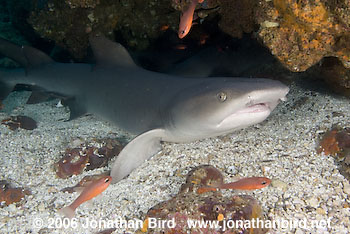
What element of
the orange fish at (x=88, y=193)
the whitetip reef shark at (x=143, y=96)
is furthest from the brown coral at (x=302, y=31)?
the orange fish at (x=88, y=193)

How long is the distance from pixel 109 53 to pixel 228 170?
9.01 ft

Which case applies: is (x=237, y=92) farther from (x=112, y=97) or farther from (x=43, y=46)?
(x=43, y=46)

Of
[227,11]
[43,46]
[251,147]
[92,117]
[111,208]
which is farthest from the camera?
[43,46]

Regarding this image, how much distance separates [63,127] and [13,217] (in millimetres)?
1903

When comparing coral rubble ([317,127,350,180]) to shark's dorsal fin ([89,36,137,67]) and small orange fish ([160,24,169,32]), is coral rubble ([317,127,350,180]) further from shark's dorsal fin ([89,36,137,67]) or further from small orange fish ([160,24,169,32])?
small orange fish ([160,24,169,32])

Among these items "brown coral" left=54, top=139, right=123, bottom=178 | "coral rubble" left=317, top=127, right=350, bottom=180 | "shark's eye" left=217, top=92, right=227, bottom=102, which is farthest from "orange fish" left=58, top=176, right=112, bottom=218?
"coral rubble" left=317, top=127, right=350, bottom=180

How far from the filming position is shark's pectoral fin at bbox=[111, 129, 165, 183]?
285 centimetres

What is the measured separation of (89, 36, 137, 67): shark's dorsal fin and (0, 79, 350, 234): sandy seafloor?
119 centimetres

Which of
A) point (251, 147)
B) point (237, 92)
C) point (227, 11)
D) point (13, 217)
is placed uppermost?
point (227, 11)

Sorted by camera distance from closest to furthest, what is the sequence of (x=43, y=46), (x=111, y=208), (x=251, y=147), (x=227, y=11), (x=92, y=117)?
(x=111, y=208)
(x=251, y=147)
(x=227, y=11)
(x=92, y=117)
(x=43, y=46)

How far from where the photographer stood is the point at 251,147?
9.52 feet

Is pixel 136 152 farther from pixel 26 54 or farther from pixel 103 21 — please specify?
pixel 26 54

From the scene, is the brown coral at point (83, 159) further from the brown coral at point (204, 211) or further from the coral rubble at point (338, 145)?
the coral rubble at point (338, 145)

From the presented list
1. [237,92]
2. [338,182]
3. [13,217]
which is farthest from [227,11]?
[13,217]
